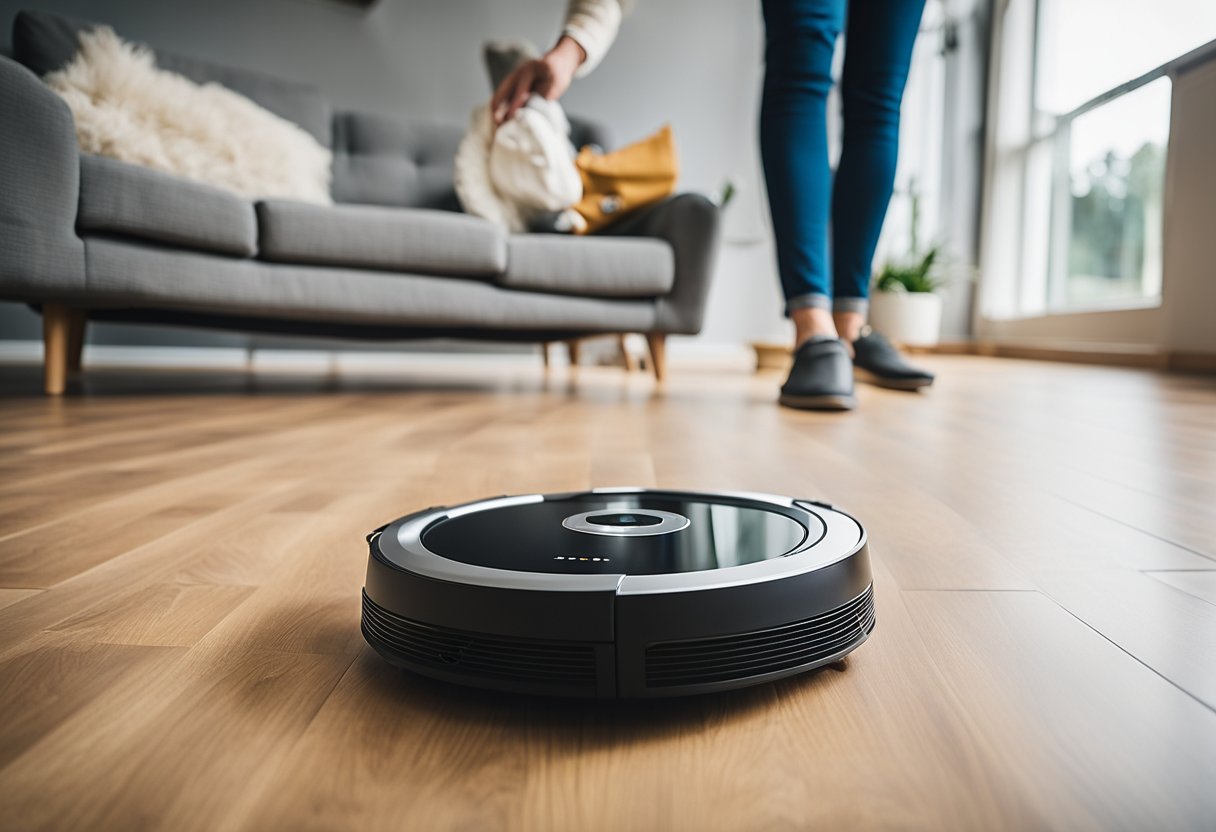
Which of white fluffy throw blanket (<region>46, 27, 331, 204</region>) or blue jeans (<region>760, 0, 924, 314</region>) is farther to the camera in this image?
white fluffy throw blanket (<region>46, 27, 331, 204</region>)

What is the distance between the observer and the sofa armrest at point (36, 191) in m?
1.54

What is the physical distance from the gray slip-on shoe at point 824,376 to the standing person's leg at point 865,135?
0.21m

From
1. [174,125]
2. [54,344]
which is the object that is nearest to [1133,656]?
[54,344]

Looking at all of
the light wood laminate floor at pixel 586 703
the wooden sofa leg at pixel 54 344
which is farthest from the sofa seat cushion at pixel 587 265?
the light wood laminate floor at pixel 586 703

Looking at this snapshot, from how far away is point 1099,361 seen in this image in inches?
150

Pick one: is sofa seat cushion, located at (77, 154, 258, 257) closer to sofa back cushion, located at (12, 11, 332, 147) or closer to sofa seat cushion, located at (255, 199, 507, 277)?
sofa seat cushion, located at (255, 199, 507, 277)

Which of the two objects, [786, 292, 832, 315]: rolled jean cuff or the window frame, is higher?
the window frame

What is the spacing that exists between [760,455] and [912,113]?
4549mm

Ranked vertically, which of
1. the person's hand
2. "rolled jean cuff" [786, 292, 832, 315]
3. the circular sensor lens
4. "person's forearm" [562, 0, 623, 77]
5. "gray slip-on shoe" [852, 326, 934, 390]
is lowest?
the circular sensor lens

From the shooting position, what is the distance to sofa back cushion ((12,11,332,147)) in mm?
2434

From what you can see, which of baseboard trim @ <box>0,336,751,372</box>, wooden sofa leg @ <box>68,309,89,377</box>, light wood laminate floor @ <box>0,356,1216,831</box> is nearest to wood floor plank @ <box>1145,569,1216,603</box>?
light wood laminate floor @ <box>0,356,1216,831</box>

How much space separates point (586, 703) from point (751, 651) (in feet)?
0.22

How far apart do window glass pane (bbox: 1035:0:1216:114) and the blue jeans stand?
2.38m

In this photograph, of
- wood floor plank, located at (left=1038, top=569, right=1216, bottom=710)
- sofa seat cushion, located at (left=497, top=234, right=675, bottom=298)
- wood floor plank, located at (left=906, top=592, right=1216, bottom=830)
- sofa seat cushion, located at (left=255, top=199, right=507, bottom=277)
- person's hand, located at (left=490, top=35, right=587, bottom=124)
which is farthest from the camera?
sofa seat cushion, located at (left=497, top=234, right=675, bottom=298)
